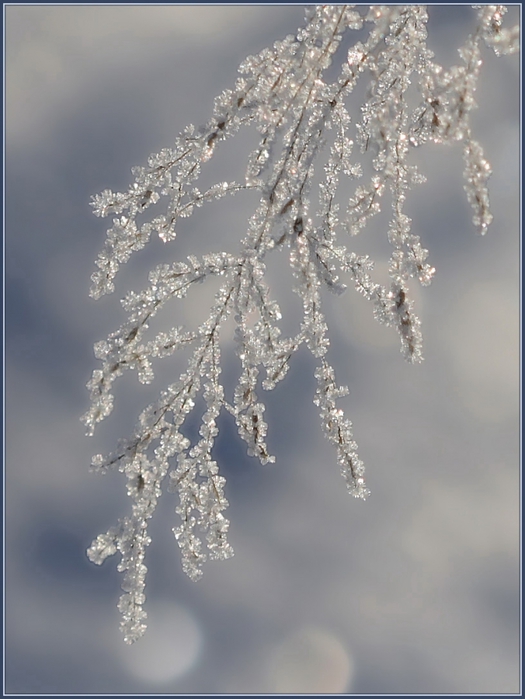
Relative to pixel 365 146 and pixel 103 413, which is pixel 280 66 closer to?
pixel 365 146

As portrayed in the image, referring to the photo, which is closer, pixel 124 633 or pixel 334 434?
pixel 124 633

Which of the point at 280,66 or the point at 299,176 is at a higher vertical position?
the point at 280,66

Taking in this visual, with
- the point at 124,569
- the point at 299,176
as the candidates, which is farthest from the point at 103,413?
the point at 299,176

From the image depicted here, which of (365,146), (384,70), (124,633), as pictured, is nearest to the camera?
(124,633)

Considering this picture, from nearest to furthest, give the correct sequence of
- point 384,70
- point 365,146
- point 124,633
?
point 124,633 → point 384,70 → point 365,146

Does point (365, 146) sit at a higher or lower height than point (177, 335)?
higher

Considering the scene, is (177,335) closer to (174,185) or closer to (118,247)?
(118,247)

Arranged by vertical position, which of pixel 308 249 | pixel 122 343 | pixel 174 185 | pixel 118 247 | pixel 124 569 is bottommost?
pixel 124 569

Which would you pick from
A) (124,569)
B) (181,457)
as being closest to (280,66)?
(181,457)

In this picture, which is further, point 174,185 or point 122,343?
point 174,185
